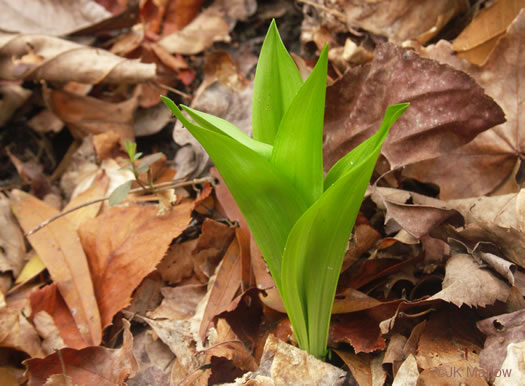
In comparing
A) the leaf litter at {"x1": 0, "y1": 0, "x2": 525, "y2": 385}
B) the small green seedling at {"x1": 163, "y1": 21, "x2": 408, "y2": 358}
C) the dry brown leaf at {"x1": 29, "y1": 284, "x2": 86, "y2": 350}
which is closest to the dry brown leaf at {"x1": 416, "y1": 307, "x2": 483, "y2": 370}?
the leaf litter at {"x1": 0, "y1": 0, "x2": 525, "y2": 385}

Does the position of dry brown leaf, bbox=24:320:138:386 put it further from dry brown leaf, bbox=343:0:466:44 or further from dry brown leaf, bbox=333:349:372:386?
dry brown leaf, bbox=343:0:466:44

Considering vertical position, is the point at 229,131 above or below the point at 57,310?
above

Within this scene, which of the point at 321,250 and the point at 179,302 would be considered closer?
the point at 321,250

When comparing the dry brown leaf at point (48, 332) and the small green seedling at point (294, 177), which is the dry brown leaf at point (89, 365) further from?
the small green seedling at point (294, 177)

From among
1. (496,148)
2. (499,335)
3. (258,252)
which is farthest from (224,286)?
(496,148)

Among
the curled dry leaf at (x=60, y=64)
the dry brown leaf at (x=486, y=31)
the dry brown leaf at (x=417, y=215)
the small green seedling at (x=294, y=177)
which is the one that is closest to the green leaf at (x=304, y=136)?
the small green seedling at (x=294, y=177)

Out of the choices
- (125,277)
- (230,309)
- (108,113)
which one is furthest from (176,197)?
(108,113)

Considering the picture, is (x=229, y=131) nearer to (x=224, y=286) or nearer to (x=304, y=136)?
(x=304, y=136)
